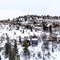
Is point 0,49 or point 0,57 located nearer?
point 0,57

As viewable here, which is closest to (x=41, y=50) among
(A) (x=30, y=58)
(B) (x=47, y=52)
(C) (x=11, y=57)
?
(B) (x=47, y=52)

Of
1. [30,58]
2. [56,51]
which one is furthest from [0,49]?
[56,51]

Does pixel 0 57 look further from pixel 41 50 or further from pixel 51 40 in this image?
pixel 51 40

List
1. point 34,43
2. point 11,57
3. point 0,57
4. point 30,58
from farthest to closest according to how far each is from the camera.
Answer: point 34,43 < point 30,58 < point 0,57 < point 11,57

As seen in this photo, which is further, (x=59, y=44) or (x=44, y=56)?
(x=59, y=44)

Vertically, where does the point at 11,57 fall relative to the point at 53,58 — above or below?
above

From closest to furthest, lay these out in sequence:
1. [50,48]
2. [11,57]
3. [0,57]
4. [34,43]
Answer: [11,57] < [0,57] < [50,48] < [34,43]

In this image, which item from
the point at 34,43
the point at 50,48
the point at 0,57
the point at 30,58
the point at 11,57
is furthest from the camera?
the point at 34,43

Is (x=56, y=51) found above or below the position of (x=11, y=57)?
below

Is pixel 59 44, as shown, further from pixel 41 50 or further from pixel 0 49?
pixel 0 49
